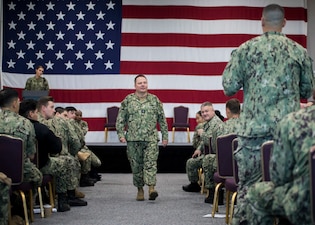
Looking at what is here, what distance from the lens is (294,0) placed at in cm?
1562

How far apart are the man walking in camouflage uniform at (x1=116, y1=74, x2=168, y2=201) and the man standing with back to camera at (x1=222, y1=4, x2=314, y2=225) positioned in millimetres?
4037

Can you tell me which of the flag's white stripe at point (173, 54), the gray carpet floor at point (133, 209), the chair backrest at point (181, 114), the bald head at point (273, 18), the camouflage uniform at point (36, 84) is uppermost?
the flag's white stripe at point (173, 54)

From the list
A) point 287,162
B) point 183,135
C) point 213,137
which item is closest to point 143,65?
point 183,135

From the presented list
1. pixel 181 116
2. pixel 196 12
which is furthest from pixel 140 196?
pixel 196 12

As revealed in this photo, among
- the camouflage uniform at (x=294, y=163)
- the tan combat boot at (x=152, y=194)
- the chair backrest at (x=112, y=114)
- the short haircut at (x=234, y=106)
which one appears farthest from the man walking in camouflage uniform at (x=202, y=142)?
the chair backrest at (x=112, y=114)

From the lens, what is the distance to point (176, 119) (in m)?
15.1

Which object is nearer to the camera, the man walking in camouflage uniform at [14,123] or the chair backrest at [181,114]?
the man walking in camouflage uniform at [14,123]

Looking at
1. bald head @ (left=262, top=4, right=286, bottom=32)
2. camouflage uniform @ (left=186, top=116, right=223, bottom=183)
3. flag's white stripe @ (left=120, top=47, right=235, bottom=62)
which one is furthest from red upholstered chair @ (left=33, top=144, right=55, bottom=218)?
flag's white stripe @ (left=120, top=47, right=235, bottom=62)

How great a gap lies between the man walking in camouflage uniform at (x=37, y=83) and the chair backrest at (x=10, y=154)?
358 inches

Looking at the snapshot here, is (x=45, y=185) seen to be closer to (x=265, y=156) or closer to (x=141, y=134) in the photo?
(x=141, y=134)

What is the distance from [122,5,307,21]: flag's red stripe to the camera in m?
15.5

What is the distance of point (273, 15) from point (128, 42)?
435 inches

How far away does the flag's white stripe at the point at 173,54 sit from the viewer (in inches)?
612

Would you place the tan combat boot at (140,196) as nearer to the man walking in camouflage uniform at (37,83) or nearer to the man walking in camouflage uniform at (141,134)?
the man walking in camouflage uniform at (141,134)
